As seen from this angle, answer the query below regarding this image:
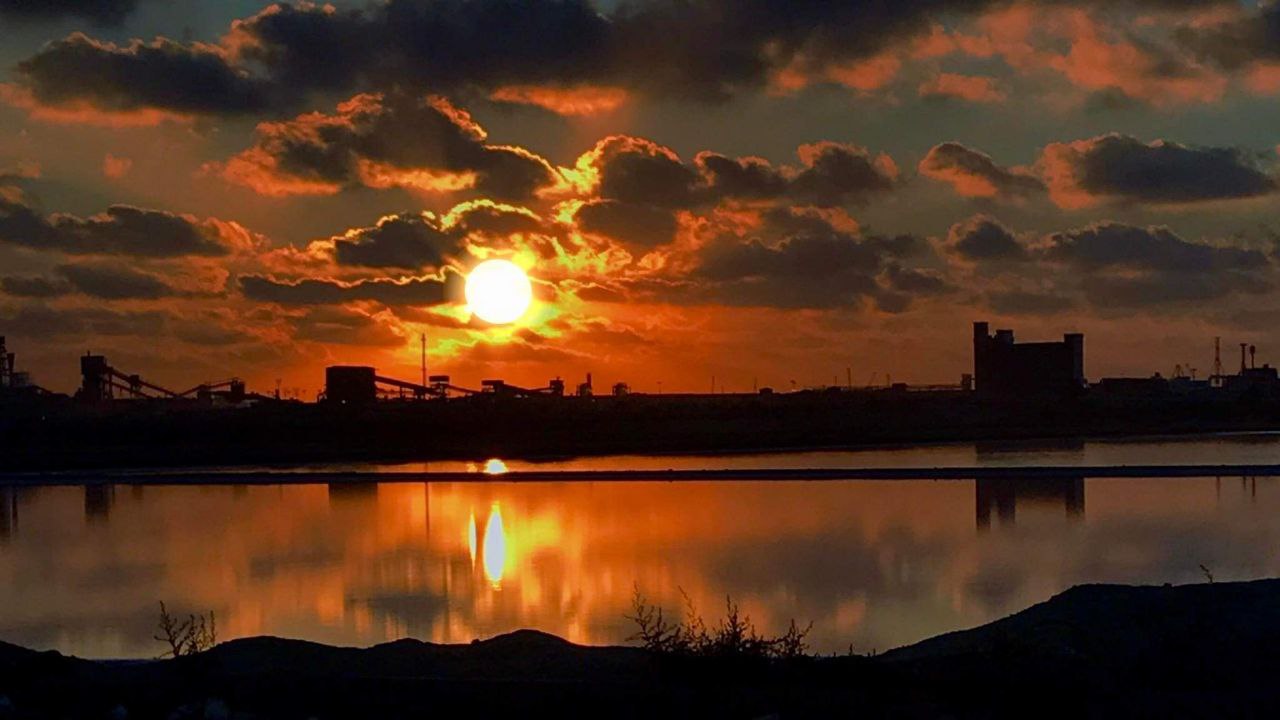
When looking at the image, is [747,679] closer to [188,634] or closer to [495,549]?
[188,634]

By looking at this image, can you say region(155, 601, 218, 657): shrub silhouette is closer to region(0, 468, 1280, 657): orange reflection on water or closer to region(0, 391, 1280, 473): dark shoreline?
region(0, 468, 1280, 657): orange reflection on water

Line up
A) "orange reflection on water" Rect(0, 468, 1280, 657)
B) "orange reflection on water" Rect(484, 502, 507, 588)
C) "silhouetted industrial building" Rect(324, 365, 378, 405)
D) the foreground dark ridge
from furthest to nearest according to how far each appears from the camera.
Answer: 1. "silhouetted industrial building" Rect(324, 365, 378, 405)
2. the foreground dark ridge
3. "orange reflection on water" Rect(484, 502, 507, 588)
4. "orange reflection on water" Rect(0, 468, 1280, 657)

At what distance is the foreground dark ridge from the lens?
4025 centimetres

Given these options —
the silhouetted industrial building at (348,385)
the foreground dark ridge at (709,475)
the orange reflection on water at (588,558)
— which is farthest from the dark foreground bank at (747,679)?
the silhouetted industrial building at (348,385)

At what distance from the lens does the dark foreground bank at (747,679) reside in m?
9.69

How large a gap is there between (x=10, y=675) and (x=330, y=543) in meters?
14.6

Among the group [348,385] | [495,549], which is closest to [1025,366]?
[348,385]

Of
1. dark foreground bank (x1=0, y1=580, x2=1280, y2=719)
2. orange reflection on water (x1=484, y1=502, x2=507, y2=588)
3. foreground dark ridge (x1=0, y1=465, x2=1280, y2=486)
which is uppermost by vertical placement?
dark foreground bank (x1=0, y1=580, x2=1280, y2=719)

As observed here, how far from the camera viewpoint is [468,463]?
5341 cm

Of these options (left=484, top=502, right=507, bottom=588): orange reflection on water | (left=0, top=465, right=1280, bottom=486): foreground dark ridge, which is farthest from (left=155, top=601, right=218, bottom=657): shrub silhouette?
(left=0, top=465, right=1280, bottom=486): foreground dark ridge

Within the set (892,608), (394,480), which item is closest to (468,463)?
(394,480)

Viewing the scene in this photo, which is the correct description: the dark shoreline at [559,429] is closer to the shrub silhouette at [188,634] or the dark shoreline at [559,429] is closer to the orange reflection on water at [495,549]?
the orange reflection on water at [495,549]

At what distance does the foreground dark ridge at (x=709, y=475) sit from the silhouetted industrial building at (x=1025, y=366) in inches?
3294

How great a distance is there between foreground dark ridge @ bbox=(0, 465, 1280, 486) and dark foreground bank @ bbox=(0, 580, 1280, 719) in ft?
91.3
